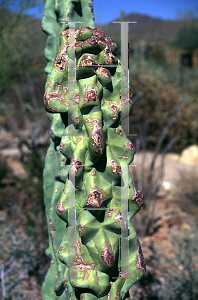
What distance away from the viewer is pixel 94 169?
0.82 meters

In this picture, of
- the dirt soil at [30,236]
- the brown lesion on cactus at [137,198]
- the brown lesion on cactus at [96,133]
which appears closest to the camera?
the brown lesion on cactus at [96,133]

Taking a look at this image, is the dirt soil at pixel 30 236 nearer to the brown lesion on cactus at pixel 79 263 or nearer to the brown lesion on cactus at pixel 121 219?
the brown lesion on cactus at pixel 79 263

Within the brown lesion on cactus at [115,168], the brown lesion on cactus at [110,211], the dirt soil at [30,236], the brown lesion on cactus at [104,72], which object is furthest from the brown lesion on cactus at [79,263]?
the dirt soil at [30,236]

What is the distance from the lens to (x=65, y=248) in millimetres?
867

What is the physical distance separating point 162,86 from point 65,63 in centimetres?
706

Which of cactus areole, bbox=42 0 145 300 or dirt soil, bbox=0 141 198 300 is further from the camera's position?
dirt soil, bbox=0 141 198 300

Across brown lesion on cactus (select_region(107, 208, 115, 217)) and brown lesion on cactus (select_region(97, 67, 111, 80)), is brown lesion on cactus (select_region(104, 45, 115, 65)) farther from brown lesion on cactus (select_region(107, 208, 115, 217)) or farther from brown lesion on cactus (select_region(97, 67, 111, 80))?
brown lesion on cactus (select_region(107, 208, 115, 217))

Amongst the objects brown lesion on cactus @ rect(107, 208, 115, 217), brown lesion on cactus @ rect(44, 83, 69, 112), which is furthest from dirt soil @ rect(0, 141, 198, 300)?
brown lesion on cactus @ rect(44, 83, 69, 112)

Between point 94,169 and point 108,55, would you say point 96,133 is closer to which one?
point 94,169

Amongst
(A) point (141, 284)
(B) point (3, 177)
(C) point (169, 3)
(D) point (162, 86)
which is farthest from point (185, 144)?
(C) point (169, 3)

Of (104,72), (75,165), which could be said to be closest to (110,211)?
(75,165)

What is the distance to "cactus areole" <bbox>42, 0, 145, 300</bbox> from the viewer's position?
0.80m

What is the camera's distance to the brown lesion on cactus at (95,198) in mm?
778

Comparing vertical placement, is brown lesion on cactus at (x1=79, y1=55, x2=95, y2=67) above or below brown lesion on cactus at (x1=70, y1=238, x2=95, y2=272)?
above
